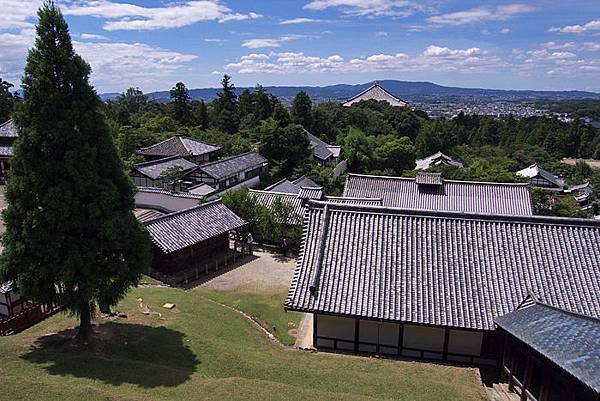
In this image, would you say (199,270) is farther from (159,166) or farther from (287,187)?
(159,166)

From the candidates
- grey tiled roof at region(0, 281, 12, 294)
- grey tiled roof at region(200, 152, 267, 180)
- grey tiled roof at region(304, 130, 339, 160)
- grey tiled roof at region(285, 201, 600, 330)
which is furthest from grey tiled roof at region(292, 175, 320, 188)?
grey tiled roof at region(0, 281, 12, 294)

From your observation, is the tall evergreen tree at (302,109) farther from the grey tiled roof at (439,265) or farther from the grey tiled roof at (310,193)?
the grey tiled roof at (439,265)

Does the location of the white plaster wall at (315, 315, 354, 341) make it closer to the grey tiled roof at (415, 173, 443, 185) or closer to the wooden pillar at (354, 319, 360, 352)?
the wooden pillar at (354, 319, 360, 352)

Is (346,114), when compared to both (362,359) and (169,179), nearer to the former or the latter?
(169,179)

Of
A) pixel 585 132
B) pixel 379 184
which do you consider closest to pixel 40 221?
pixel 379 184

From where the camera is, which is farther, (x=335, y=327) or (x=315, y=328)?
(x=315, y=328)

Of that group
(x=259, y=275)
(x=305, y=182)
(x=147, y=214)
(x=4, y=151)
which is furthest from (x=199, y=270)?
(x=4, y=151)
